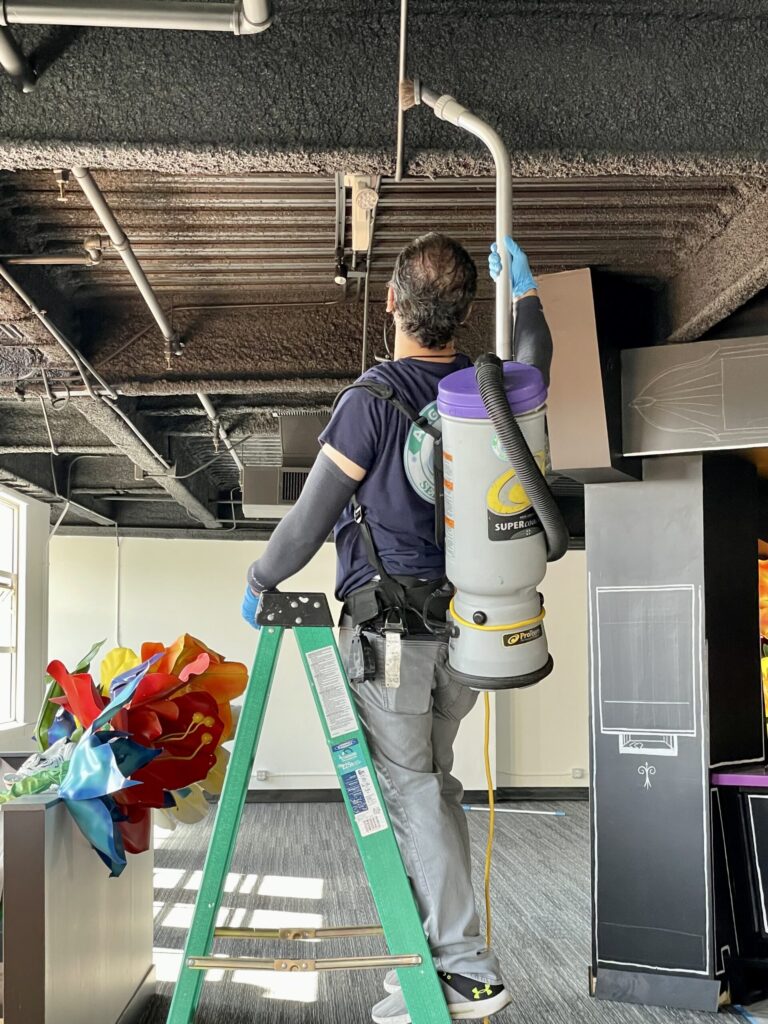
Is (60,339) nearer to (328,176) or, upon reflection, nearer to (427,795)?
(328,176)

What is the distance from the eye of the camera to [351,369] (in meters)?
3.59

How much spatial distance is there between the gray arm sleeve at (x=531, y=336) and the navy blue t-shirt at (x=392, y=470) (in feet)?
0.45

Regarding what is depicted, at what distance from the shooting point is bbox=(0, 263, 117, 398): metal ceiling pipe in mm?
2791

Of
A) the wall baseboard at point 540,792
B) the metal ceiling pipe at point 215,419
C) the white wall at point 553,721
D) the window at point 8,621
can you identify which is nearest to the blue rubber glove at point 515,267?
the metal ceiling pipe at point 215,419

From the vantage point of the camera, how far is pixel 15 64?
66.0 inches

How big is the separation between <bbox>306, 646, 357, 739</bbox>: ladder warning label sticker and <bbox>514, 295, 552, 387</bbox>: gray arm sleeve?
1.82 feet

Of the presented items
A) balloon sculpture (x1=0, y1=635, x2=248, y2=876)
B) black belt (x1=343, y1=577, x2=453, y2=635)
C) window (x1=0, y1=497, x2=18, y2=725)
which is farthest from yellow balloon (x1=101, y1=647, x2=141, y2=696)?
window (x1=0, y1=497, x2=18, y2=725)

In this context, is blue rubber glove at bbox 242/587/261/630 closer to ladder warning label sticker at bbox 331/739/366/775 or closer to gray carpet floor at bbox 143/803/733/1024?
ladder warning label sticker at bbox 331/739/366/775

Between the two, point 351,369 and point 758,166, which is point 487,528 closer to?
point 758,166

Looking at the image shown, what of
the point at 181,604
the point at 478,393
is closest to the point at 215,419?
the point at 478,393

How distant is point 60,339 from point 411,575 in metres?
2.05

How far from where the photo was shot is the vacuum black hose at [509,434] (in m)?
1.31

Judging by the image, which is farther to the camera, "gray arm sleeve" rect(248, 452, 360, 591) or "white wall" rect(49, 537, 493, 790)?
"white wall" rect(49, 537, 493, 790)

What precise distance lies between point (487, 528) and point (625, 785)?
2.09m
